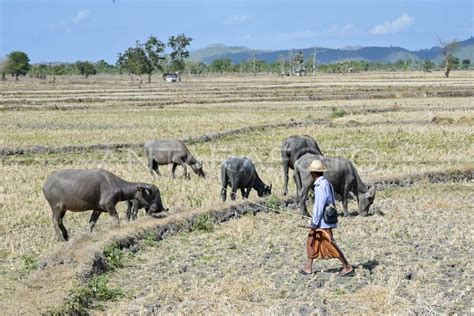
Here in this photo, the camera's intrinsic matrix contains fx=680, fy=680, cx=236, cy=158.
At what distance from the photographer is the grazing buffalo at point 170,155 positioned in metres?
18.4

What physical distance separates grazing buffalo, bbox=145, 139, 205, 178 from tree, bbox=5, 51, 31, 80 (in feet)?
326

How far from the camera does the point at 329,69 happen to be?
466 feet

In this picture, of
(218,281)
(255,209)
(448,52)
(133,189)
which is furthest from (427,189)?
(448,52)

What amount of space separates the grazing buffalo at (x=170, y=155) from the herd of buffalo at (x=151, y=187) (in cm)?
308

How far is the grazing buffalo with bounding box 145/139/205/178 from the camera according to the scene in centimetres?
1839

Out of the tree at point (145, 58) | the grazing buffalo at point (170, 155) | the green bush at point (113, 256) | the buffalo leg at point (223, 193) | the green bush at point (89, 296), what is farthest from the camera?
the tree at point (145, 58)

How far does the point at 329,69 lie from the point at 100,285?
5379 inches

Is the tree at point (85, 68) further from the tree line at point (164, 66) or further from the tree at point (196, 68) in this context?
the tree at point (196, 68)

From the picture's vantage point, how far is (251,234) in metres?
12.0

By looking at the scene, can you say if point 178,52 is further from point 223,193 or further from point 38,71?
point 223,193

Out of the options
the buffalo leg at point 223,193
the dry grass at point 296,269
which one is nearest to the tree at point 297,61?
the buffalo leg at point 223,193

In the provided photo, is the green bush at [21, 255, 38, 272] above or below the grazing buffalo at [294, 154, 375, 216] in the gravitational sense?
below

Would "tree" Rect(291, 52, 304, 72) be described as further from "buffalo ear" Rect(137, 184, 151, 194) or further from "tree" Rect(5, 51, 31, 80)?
"buffalo ear" Rect(137, 184, 151, 194)

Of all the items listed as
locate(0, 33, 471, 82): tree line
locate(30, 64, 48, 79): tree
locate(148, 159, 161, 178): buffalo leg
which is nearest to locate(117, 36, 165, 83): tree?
locate(0, 33, 471, 82): tree line
